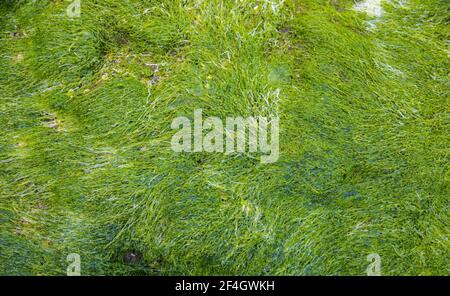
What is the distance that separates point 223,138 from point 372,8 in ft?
5.18

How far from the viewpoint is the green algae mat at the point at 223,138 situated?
2.65 m

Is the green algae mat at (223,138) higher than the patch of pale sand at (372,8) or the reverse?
the reverse

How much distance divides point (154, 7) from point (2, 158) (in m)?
1.66

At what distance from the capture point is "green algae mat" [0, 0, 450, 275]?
8.68ft

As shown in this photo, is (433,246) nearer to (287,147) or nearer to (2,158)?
(287,147)

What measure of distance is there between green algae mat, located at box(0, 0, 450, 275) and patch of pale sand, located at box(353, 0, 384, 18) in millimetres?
11

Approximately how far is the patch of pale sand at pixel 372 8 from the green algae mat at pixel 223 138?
11mm

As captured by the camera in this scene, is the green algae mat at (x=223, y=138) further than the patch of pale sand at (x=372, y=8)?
No

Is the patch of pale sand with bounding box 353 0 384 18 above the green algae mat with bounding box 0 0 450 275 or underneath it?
above

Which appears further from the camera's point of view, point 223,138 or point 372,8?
point 372,8

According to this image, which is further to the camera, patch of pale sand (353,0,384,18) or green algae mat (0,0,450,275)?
patch of pale sand (353,0,384,18)

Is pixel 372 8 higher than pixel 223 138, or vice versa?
pixel 372 8

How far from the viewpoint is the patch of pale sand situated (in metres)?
2.78

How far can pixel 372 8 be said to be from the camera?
279cm
